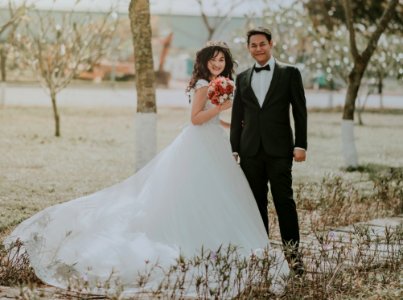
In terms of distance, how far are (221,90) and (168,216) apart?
1.12 m

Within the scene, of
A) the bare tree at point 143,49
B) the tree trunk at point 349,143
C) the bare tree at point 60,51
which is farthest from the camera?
the bare tree at point 60,51

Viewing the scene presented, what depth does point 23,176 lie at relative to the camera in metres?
13.5

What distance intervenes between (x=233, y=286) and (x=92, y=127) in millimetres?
19387

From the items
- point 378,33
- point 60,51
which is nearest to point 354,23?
point 60,51

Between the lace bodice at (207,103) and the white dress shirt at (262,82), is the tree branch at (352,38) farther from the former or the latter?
the white dress shirt at (262,82)

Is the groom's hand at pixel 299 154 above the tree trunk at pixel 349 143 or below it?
above

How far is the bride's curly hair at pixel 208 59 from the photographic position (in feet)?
22.3

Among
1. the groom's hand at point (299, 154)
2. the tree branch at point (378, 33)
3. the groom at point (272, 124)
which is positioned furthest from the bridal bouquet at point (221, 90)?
the tree branch at point (378, 33)

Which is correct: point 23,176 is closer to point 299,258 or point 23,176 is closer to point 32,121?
point 299,258

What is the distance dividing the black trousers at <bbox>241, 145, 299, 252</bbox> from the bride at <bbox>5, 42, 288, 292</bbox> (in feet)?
0.37

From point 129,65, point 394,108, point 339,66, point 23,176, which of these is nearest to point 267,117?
point 23,176

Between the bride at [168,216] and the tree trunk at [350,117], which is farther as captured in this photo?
the tree trunk at [350,117]

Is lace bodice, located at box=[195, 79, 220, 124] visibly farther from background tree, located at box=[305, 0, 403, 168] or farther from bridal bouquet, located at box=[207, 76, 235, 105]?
background tree, located at box=[305, 0, 403, 168]

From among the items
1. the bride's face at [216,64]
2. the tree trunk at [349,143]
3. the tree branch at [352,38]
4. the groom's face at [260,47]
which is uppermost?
the tree branch at [352,38]
